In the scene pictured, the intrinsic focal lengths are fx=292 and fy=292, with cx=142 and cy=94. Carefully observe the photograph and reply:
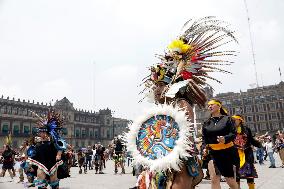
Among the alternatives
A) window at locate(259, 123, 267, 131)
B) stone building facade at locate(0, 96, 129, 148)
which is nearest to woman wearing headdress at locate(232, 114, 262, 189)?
stone building facade at locate(0, 96, 129, 148)

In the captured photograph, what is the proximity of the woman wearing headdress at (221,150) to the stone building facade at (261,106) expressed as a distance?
8126 cm

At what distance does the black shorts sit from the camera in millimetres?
4051

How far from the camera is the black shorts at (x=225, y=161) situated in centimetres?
405

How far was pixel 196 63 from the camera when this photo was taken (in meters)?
3.42

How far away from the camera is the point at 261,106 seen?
8794cm

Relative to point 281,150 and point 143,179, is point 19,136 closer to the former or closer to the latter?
point 281,150

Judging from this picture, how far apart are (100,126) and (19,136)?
34.7m

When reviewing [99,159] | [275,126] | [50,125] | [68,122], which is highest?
[68,122]

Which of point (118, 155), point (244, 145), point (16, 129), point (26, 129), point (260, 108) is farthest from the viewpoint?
point (260, 108)

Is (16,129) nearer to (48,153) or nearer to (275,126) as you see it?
(275,126)

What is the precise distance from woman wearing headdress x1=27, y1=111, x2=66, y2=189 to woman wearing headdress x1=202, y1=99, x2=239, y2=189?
354cm

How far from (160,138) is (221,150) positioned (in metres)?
1.67

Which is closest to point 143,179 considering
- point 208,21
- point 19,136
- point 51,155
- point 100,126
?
point 208,21

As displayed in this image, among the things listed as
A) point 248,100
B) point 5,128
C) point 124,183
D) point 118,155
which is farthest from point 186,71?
point 248,100
